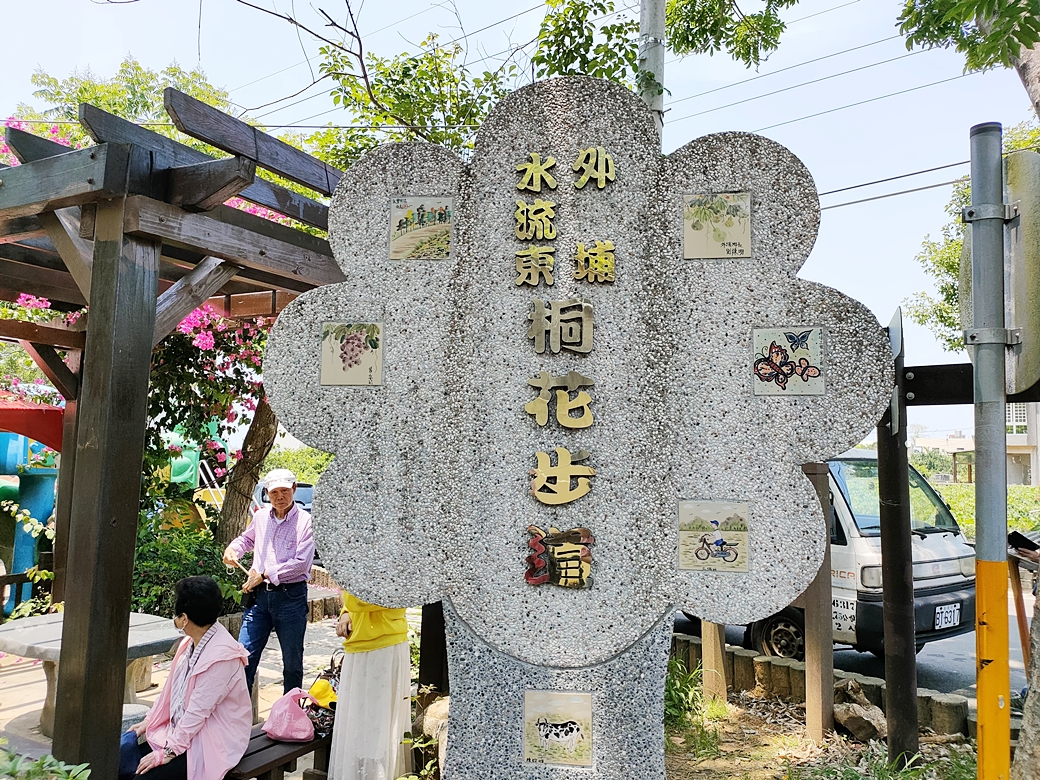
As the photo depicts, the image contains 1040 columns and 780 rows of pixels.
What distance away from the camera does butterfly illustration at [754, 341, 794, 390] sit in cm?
213

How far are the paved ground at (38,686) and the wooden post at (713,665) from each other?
2.33 metres

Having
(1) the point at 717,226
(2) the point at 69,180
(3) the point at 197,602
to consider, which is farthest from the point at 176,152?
(1) the point at 717,226

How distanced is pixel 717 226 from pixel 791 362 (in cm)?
48

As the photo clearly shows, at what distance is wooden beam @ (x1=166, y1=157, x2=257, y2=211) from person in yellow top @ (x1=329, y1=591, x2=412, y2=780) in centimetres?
183

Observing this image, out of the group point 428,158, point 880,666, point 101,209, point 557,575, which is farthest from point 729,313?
point 880,666

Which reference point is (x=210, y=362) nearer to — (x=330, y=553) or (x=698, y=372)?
(x=330, y=553)

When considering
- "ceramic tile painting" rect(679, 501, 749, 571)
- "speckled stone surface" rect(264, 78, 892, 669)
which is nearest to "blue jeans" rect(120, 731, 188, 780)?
"speckled stone surface" rect(264, 78, 892, 669)

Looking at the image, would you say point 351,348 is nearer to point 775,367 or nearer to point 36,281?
point 775,367

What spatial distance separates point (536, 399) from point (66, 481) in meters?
4.74

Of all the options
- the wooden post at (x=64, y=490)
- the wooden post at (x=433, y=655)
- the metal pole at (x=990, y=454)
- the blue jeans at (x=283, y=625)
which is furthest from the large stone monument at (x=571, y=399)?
the wooden post at (x=64, y=490)

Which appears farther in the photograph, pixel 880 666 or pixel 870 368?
pixel 880 666

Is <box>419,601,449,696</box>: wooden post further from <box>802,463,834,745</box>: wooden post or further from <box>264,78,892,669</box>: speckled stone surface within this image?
<box>802,463,834,745</box>: wooden post

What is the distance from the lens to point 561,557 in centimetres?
220

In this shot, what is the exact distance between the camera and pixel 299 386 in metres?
2.36
